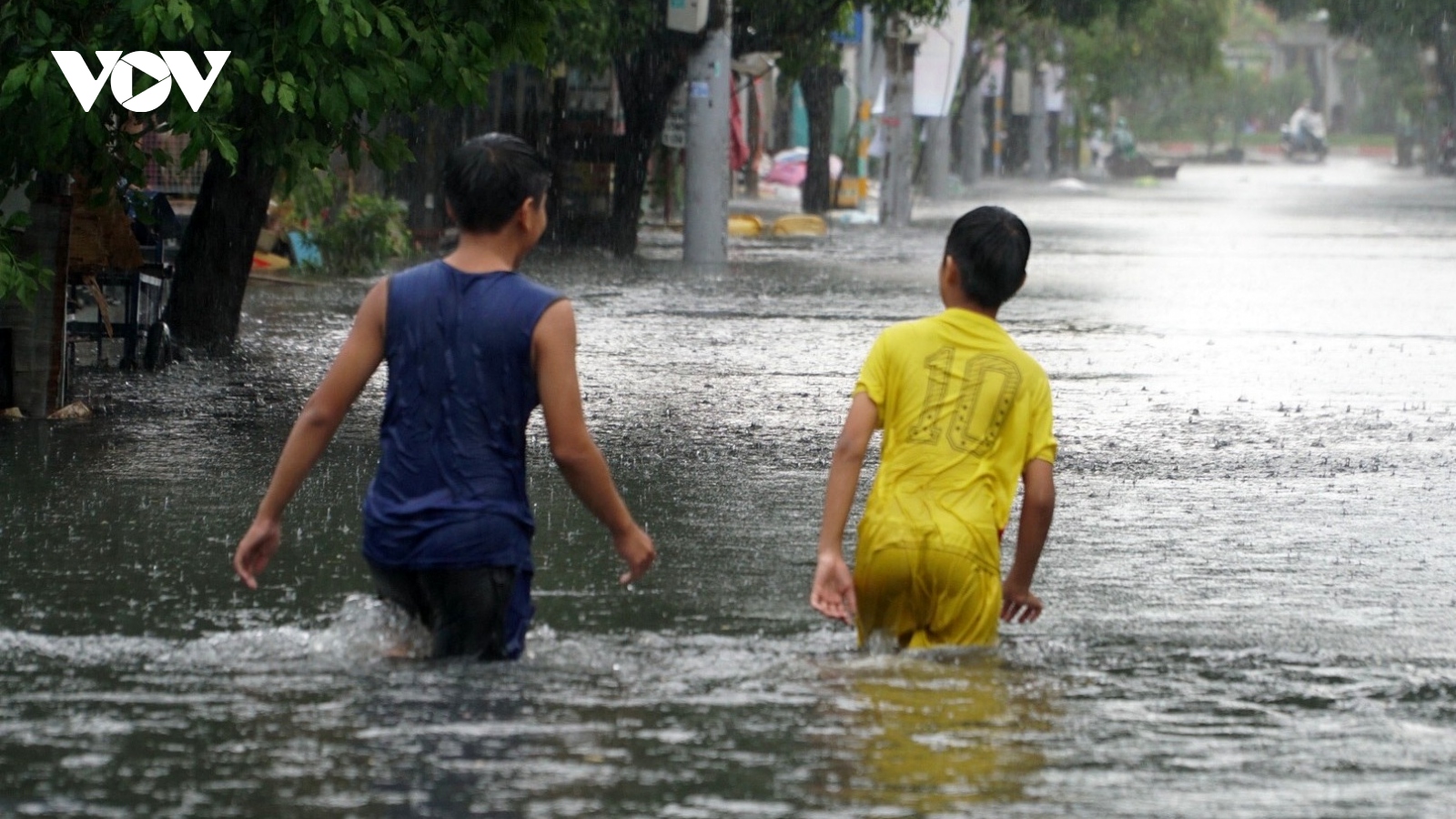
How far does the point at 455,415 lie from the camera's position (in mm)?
5016

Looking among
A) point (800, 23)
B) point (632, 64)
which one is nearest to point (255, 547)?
point (800, 23)

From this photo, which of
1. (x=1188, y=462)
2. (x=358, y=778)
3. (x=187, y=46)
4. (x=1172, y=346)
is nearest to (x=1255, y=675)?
(x=358, y=778)

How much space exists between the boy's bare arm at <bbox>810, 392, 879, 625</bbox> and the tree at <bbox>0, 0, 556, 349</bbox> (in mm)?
4525

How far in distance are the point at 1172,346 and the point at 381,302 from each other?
10745 millimetres

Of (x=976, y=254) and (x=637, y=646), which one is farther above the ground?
(x=976, y=254)

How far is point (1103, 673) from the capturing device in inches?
230

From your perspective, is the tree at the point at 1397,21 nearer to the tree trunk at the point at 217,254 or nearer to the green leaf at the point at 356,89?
the tree trunk at the point at 217,254

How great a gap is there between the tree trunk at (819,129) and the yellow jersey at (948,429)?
93.4 feet

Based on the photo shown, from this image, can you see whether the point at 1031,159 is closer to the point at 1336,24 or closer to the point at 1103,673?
the point at 1336,24

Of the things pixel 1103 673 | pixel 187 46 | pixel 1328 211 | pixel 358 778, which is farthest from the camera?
pixel 1328 211

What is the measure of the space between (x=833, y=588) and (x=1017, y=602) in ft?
1.70

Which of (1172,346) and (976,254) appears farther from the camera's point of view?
(1172,346)

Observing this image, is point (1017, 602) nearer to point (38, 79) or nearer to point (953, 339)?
point (953, 339)

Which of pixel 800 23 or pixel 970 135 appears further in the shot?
pixel 970 135
